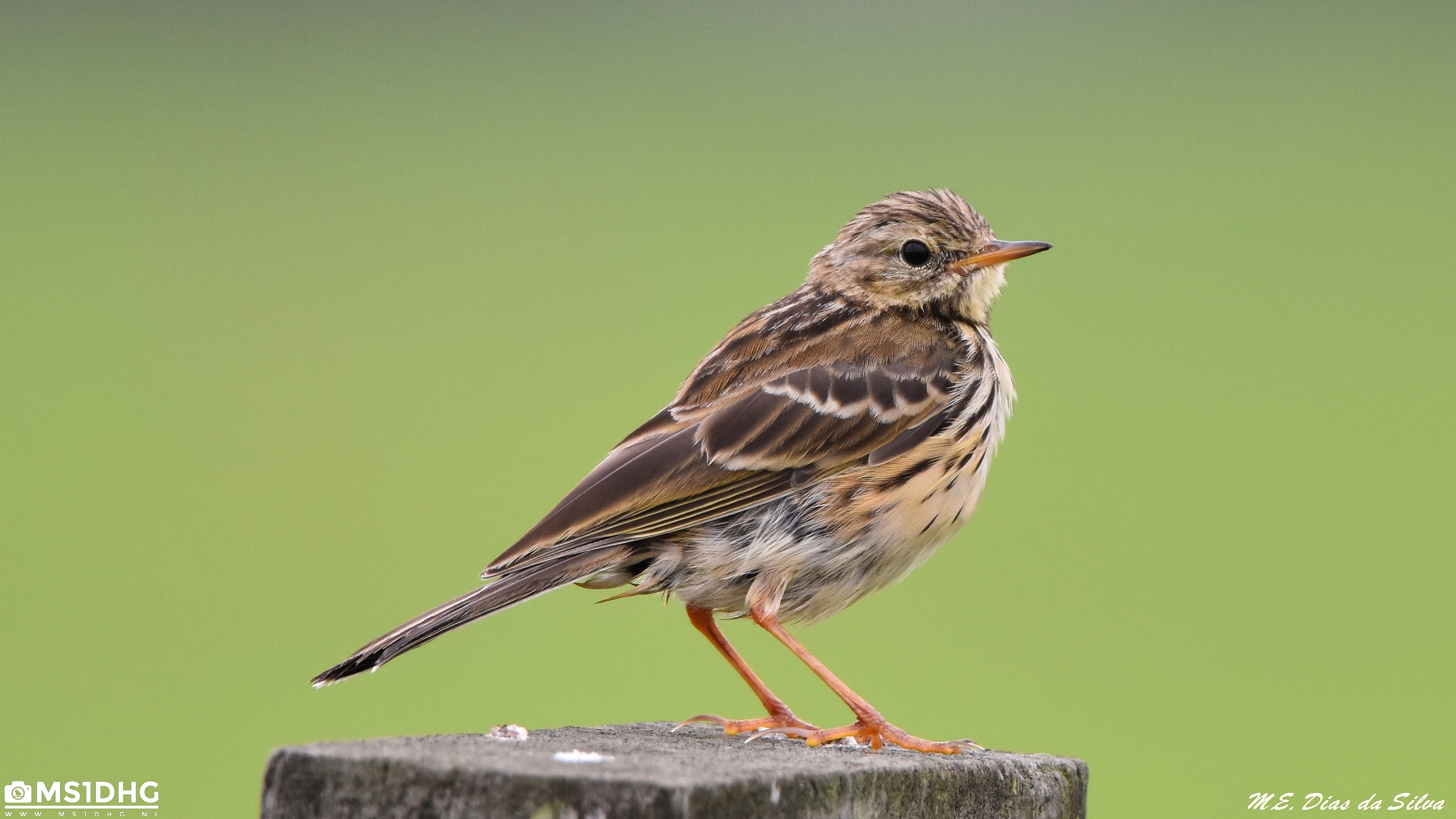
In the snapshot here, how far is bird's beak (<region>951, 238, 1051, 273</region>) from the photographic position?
614cm

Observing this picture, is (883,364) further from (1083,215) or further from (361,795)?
(1083,215)

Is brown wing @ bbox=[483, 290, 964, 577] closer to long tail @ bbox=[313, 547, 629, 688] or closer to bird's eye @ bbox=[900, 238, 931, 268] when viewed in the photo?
long tail @ bbox=[313, 547, 629, 688]

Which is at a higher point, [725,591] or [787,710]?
[725,591]

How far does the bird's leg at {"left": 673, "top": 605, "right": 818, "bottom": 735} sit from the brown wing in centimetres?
53

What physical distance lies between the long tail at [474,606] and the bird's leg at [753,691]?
21.6 inches

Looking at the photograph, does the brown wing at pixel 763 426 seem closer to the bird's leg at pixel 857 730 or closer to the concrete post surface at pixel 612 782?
the bird's leg at pixel 857 730

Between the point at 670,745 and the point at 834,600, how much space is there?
1590 mm

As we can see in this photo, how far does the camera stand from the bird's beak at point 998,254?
20.1 feet

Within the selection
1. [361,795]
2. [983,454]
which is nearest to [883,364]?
[983,454]

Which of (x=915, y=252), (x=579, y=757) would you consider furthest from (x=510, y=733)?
(x=915, y=252)

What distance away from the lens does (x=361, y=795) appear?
9.87 feet

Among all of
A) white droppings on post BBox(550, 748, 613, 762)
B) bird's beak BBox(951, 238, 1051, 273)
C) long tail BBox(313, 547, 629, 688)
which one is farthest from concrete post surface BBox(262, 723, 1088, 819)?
bird's beak BBox(951, 238, 1051, 273)

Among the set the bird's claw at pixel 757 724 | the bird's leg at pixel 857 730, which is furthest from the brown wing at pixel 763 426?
the bird's claw at pixel 757 724

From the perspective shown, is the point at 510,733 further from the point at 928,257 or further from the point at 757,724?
the point at 928,257
